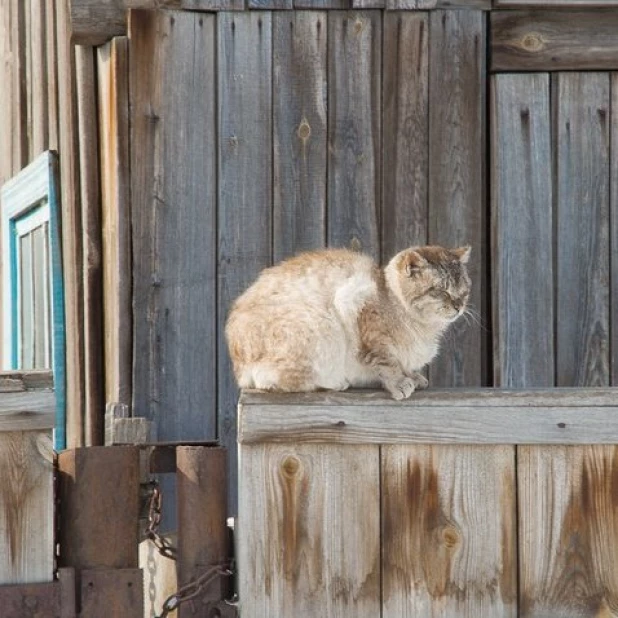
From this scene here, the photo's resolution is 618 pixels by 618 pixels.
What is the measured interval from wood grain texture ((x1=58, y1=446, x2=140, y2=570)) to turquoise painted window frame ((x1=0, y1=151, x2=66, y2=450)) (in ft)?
5.95

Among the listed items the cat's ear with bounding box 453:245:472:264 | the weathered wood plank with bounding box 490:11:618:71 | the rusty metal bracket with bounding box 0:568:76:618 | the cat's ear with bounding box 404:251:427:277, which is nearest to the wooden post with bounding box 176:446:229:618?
the rusty metal bracket with bounding box 0:568:76:618

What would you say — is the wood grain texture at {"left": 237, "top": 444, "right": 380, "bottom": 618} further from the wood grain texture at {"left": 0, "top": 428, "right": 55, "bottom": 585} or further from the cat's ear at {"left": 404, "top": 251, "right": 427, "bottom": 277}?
the cat's ear at {"left": 404, "top": 251, "right": 427, "bottom": 277}

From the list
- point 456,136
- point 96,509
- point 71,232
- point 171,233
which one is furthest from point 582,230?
point 96,509

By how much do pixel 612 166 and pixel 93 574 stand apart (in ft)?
10.4

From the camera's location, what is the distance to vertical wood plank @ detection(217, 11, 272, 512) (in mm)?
5906

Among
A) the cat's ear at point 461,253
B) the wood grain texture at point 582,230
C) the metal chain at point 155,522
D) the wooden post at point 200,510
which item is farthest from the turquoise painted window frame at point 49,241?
the wood grain texture at point 582,230

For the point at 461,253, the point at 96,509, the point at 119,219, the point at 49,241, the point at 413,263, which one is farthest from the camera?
the point at 49,241

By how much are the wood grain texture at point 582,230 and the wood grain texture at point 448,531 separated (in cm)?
204

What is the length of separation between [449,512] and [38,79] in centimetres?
449

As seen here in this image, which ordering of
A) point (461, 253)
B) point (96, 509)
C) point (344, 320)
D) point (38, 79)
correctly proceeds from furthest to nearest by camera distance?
point (38, 79) < point (461, 253) < point (344, 320) < point (96, 509)

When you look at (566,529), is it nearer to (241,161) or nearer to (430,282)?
(430,282)

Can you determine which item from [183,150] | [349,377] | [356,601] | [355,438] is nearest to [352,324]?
[349,377]

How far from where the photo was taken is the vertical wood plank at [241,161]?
5.91 m

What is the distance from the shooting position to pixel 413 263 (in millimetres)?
4934
